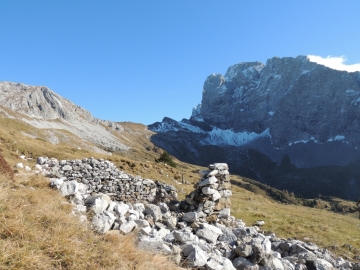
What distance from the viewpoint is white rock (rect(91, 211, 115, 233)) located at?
7.33m

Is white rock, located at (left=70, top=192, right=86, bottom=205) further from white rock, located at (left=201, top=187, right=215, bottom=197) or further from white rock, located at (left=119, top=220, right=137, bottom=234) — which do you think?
white rock, located at (left=201, top=187, right=215, bottom=197)

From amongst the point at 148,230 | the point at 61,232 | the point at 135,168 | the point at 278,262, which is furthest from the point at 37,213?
the point at 135,168

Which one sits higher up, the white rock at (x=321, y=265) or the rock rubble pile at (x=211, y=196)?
the rock rubble pile at (x=211, y=196)

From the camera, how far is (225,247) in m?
9.17

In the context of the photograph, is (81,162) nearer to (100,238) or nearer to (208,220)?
(208,220)

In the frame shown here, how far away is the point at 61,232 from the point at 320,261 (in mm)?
8778

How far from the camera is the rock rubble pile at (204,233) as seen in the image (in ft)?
24.7

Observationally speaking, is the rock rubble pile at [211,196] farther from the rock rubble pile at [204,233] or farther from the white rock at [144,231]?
the white rock at [144,231]

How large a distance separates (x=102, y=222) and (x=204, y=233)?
422cm

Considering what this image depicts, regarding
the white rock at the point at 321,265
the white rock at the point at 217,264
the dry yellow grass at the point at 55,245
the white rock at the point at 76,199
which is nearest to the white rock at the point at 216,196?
the white rock at the point at 321,265

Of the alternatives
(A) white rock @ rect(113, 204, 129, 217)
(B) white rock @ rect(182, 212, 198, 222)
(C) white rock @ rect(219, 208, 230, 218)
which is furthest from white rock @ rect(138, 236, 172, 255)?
(C) white rock @ rect(219, 208, 230, 218)

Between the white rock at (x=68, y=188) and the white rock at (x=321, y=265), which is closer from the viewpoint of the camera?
the white rock at (x=321, y=265)

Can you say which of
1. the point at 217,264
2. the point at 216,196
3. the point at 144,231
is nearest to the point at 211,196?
the point at 216,196

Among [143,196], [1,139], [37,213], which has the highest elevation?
[1,139]
